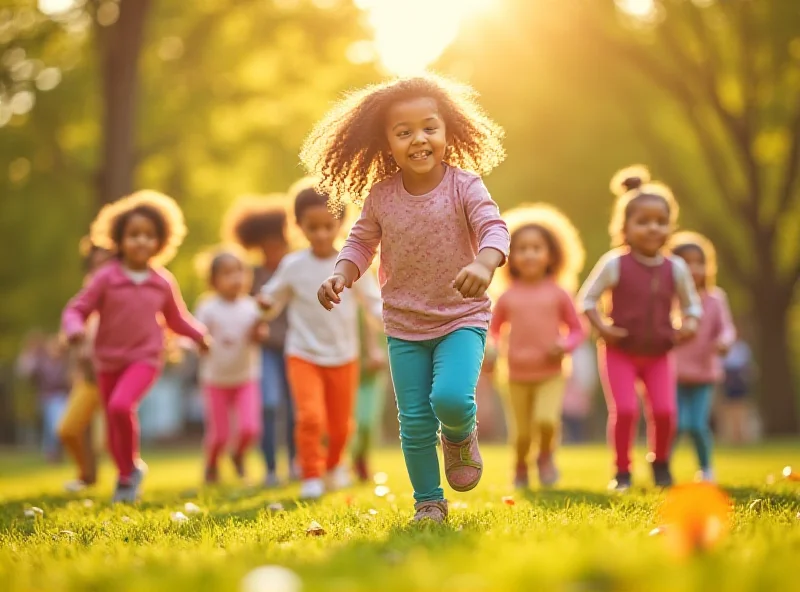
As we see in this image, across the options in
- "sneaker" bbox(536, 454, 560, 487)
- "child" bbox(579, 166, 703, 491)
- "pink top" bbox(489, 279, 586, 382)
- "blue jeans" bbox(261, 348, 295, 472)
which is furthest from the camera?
"blue jeans" bbox(261, 348, 295, 472)

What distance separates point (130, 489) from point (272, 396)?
8.77 ft

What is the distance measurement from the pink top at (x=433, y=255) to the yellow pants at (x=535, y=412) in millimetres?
3562

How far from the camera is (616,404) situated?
7977mm

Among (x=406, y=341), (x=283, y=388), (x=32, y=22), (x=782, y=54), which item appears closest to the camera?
(x=406, y=341)

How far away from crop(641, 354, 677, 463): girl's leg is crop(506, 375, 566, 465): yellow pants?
3.33ft

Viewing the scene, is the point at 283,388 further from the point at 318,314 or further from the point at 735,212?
the point at 735,212

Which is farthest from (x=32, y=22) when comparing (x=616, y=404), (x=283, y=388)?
(x=616, y=404)

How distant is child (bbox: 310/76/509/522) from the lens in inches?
204

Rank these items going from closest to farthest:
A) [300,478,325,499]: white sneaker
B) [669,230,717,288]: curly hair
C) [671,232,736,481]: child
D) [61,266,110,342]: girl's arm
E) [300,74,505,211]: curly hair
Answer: [300,74,505,211]: curly hair < [300,478,325,499]: white sneaker < [61,266,110,342]: girl's arm < [671,232,736,481]: child < [669,230,717,288]: curly hair

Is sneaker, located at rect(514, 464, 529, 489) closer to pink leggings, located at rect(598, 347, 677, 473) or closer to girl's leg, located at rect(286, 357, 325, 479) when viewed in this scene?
pink leggings, located at rect(598, 347, 677, 473)

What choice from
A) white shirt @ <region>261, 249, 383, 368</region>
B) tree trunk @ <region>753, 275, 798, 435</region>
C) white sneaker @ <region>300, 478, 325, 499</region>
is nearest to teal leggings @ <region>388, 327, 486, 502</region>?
white sneaker @ <region>300, 478, 325, 499</region>

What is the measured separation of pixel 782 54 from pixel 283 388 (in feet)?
42.9

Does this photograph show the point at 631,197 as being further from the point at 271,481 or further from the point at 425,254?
the point at 271,481

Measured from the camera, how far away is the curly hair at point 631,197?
803 centimetres
